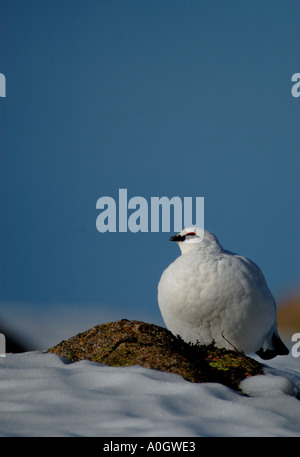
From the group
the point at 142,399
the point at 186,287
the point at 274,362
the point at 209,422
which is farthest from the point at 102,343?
the point at 274,362

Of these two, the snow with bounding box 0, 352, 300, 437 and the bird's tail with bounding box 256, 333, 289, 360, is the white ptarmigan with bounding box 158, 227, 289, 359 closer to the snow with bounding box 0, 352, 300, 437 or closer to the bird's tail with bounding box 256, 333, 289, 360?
the bird's tail with bounding box 256, 333, 289, 360

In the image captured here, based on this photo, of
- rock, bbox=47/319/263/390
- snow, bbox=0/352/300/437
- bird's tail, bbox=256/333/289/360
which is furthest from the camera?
bird's tail, bbox=256/333/289/360

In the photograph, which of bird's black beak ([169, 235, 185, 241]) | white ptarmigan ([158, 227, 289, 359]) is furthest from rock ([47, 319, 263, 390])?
bird's black beak ([169, 235, 185, 241])

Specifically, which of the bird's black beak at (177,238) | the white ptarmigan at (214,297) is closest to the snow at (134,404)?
the white ptarmigan at (214,297)

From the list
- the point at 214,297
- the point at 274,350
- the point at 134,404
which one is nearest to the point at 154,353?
the point at 134,404

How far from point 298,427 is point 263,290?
9.80 feet

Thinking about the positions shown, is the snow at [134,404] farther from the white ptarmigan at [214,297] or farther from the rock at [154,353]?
the white ptarmigan at [214,297]

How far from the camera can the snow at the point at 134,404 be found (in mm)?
3410

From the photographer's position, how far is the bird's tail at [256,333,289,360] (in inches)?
286

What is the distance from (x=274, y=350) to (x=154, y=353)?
2.75 meters

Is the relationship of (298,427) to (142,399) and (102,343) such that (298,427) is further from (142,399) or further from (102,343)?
(102,343)

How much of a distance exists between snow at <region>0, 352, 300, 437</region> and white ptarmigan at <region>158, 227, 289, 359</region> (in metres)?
1.51

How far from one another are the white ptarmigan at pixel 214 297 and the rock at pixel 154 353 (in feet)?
2.15

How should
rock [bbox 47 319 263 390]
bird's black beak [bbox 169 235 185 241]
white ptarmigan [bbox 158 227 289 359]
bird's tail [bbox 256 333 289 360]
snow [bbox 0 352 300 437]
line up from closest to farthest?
snow [bbox 0 352 300 437]
rock [bbox 47 319 263 390]
white ptarmigan [bbox 158 227 289 359]
bird's black beak [bbox 169 235 185 241]
bird's tail [bbox 256 333 289 360]
